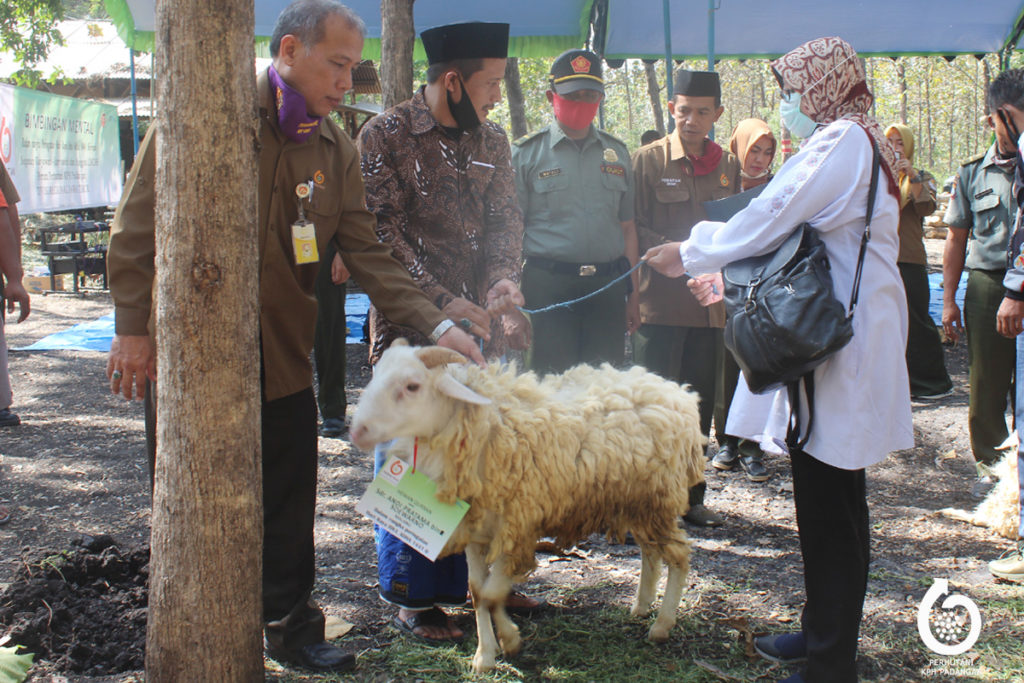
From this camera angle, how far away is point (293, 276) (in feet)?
9.62

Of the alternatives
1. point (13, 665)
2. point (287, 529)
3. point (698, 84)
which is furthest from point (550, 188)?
point (13, 665)

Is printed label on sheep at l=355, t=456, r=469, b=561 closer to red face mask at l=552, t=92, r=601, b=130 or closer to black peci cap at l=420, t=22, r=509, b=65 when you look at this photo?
black peci cap at l=420, t=22, r=509, b=65

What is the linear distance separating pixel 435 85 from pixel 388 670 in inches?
95.1

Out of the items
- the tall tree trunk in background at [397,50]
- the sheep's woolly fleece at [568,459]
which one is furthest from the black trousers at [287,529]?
the tall tree trunk in background at [397,50]

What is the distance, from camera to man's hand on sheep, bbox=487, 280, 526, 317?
348 cm

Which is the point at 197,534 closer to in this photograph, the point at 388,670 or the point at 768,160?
the point at 388,670

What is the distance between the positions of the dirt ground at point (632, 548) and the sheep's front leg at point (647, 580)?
182 millimetres

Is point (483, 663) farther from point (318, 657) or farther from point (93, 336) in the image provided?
point (93, 336)

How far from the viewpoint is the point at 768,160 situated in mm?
6164

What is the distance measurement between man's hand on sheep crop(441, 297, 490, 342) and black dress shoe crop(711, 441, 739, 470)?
9.88 feet

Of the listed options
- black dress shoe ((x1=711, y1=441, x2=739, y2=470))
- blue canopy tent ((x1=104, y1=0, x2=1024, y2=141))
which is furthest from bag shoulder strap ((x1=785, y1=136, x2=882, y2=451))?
blue canopy tent ((x1=104, y1=0, x2=1024, y2=141))

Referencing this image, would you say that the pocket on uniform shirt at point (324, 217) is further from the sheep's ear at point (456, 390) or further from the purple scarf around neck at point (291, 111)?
the sheep's ear at point (456, 390)

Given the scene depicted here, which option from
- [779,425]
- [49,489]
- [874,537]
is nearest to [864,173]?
[779,425]

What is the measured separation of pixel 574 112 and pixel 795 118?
7.62ft
